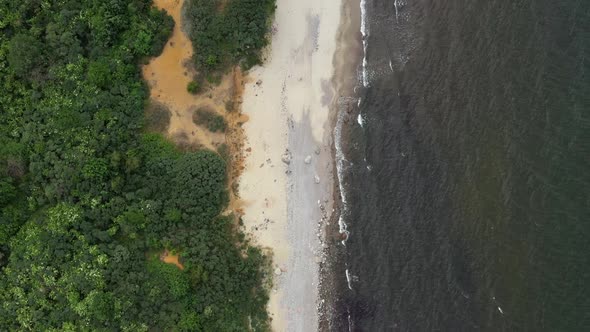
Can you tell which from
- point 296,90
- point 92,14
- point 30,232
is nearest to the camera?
point 30,232

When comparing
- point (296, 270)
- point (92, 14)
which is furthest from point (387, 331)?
point (92, 14)

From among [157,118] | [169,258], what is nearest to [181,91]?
[157,118]

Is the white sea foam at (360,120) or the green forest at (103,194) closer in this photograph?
the green forest at (103,194)

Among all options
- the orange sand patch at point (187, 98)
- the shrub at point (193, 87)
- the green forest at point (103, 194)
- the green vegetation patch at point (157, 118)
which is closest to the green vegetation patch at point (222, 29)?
the green forest at point (103, 194)

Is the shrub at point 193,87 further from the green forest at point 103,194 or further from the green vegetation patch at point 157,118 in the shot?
the green forest at point 103,194

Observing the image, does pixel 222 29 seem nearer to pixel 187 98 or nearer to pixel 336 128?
pixel 187 98

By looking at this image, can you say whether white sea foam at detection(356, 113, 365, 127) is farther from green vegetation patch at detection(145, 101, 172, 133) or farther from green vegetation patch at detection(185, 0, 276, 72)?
green vegetation patch at detection(145, 101, 172, 133)

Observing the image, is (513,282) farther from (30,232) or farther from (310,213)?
(30,232)
